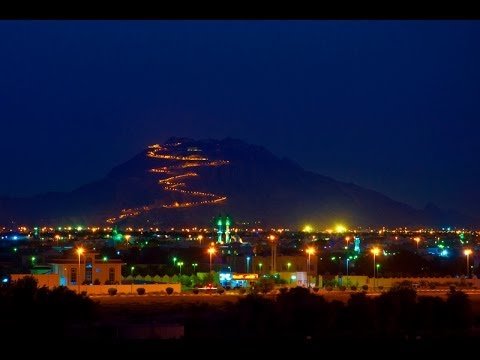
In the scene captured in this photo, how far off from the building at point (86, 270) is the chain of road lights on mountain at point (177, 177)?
87330 mm

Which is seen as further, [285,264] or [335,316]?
[285,264]

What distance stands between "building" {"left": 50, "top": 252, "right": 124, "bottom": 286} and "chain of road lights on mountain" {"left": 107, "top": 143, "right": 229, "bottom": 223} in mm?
87330

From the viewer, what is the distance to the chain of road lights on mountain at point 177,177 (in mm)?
124750

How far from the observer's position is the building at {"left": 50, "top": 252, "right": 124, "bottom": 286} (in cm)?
2975

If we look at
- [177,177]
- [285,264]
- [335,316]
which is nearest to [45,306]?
[335,316]

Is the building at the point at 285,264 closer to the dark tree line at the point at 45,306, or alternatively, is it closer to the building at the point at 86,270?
the building at the point at 86,270

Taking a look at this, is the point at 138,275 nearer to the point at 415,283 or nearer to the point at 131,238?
the point at 415,283

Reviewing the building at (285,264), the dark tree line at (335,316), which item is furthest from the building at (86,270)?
the dark tree line at (335,316)

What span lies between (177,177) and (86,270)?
112123 millimetres

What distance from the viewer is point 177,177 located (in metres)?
143

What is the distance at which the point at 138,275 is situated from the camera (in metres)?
34.8

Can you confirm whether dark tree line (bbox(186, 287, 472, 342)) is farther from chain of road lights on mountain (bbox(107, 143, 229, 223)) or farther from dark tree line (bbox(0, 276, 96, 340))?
chain of road lights on mountain (bbox(107, 143, 229, 223))

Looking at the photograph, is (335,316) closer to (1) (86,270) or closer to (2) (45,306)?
(2) (45,306)

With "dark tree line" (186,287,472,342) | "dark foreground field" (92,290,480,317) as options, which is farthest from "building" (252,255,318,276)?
"dark tree line" (186,287,472,342)
